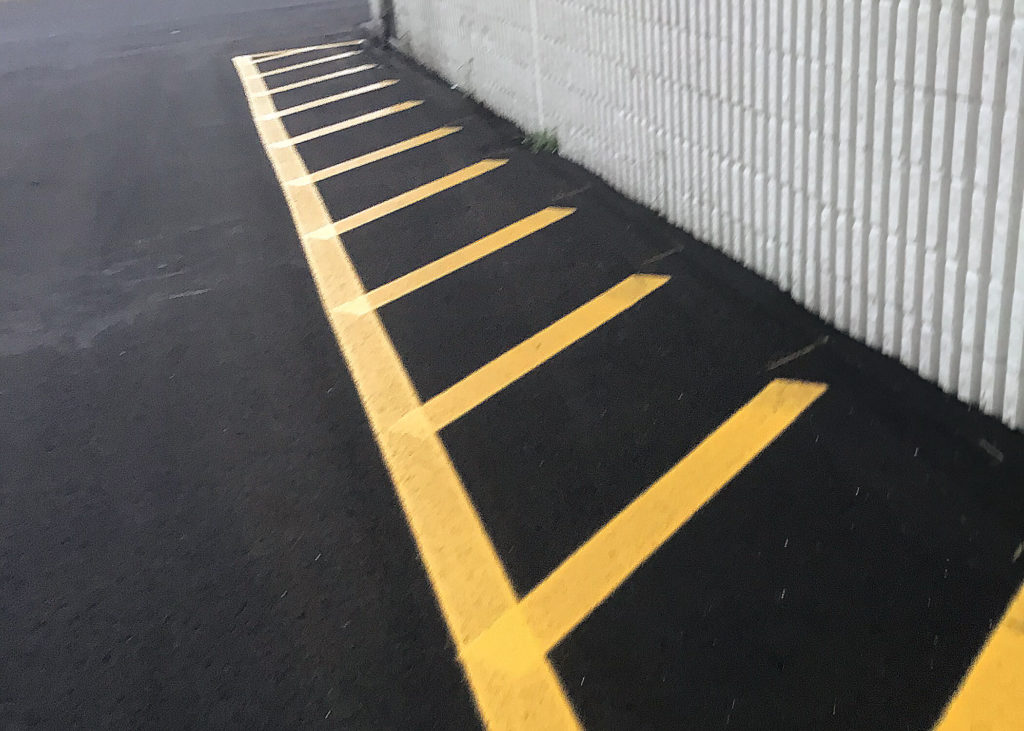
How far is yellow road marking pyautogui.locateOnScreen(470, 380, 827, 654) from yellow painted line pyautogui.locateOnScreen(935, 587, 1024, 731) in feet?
2.52

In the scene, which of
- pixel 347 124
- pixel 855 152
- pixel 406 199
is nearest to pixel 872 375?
pixel 855 152

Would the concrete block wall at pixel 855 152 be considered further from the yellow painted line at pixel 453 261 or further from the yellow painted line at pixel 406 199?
the yellow painted line at pixel 406 199

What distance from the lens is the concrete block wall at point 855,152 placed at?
2.36 metres

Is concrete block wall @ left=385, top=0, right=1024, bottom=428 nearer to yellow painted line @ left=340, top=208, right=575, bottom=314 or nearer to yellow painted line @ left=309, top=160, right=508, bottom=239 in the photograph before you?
yellow painted line @ left=340, top=208, right=575, bottom=314

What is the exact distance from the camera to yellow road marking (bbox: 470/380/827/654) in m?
2.18

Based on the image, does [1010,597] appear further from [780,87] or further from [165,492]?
[165,492]

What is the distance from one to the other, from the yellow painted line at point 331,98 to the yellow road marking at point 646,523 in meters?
5.79

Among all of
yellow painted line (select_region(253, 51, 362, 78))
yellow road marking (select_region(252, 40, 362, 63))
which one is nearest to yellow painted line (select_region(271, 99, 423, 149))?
yellow painted line (select_region(253, 51, 362, 78))

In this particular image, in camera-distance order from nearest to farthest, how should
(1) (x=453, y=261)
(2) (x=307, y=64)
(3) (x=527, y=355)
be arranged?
(3) (x=527, y=355) < (1) (x=453, y=261) < (2) (x=307, y=64)

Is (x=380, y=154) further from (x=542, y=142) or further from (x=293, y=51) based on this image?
(x=293, y=51)

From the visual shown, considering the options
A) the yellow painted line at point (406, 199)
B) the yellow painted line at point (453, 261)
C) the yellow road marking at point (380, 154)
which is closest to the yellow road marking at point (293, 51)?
the yellow road marking at point (380, 154)

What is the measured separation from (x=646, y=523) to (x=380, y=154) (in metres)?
4.29

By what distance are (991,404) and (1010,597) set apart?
0.72 m

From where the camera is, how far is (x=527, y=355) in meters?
3.35
